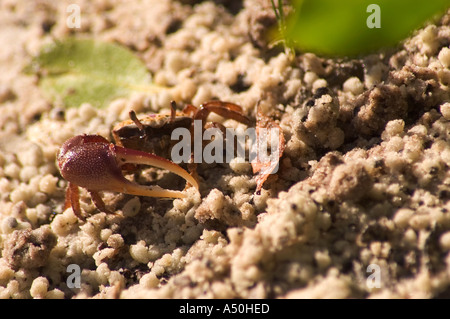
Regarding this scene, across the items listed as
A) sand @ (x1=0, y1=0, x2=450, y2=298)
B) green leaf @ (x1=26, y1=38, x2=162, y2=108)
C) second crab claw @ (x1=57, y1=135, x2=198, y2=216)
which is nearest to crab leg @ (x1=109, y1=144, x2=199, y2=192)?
second crab claw @ (x1=57, y1=135, x2=198, y2=216)

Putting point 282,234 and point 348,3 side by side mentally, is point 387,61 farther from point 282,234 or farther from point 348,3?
point 282,234

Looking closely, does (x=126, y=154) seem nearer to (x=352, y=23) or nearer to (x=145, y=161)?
(x=145, y=161)

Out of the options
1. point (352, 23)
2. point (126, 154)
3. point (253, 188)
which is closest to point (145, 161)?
point (126, 154)

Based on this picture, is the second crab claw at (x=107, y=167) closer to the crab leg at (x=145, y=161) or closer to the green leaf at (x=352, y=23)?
the crab leg at (x=145, y=161)

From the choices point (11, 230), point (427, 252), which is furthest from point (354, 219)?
point (11, 230)

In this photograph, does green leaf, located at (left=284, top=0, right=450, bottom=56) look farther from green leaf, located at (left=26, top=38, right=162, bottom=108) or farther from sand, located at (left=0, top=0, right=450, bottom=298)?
green leaf, located at (left=26, top=38, right=162, bottom=108)

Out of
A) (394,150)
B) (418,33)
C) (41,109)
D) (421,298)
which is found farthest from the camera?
(41,109)

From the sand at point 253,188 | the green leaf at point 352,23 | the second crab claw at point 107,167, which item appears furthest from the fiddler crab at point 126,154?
the green leaf at point 352,23
